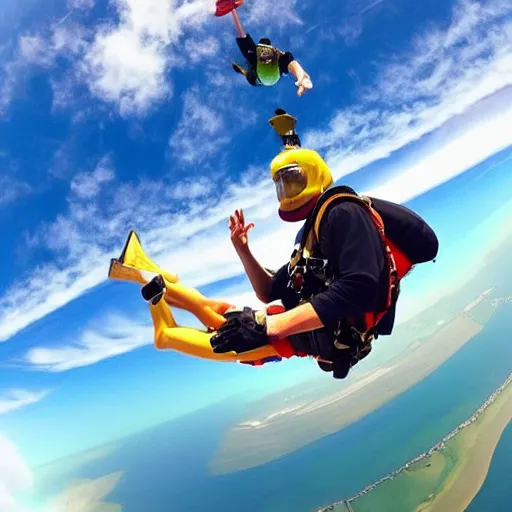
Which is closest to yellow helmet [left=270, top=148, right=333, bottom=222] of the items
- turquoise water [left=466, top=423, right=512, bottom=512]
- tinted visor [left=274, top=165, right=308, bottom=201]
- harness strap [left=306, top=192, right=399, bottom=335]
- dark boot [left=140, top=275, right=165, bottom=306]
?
tinted visor [left=274, top=165, right=308, bottom=201]

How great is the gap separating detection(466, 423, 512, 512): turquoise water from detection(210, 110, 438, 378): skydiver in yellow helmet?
366 feet

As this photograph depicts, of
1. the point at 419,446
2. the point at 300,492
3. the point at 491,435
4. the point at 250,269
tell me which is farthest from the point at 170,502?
the point at 250,269

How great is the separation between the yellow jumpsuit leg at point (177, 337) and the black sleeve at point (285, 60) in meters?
2.12

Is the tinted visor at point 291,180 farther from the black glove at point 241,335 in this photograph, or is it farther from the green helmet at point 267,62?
the green helmet at point 267,62

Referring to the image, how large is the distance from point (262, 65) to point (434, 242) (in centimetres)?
198

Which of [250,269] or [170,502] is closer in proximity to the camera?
[250,269]

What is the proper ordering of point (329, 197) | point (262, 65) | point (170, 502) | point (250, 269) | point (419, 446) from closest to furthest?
point (329, 197) → point (262, 65) → point (250, 269) → point (419, 446) → point (170, 502)

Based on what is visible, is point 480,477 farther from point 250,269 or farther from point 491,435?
point 250,269

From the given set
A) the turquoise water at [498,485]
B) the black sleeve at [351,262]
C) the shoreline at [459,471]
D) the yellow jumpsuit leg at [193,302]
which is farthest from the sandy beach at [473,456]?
the black sleeve at [351,262]

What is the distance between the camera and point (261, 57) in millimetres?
3578

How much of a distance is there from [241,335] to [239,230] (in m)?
1.36

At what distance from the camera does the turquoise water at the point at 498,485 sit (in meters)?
93.2

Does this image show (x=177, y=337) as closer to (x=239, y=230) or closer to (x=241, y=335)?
(x=241, y=335)

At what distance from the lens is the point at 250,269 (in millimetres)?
3951
